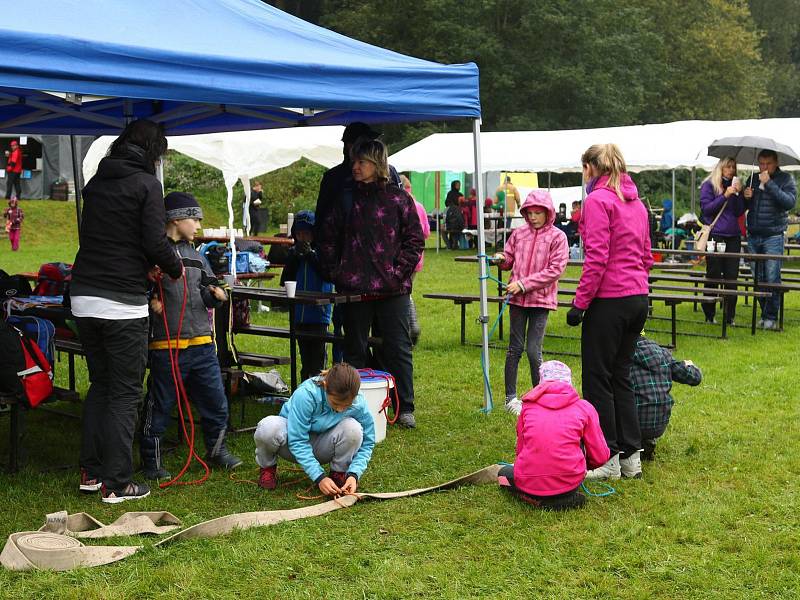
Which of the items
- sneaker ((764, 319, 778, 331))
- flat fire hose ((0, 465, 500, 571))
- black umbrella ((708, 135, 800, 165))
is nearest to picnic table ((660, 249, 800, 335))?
sneaker ((764, 319, 778, 331))

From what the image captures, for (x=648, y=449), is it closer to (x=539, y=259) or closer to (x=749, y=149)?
(x=539, y=259)

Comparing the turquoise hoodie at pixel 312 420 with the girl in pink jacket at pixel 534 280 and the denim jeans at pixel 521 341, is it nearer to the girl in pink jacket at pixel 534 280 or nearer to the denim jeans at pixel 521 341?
the girl in pink jacket at pixel 534 280

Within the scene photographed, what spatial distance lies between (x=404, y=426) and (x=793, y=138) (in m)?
11.3

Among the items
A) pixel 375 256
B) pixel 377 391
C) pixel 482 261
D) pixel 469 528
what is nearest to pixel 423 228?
pixel 482 261

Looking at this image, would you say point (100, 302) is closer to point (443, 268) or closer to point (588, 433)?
point (588, 433)

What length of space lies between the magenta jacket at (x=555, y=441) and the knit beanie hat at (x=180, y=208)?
200 centimetres

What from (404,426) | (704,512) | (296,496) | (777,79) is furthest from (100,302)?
(777,79)

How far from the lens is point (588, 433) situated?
16.7 ft

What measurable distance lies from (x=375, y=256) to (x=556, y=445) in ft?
7.17

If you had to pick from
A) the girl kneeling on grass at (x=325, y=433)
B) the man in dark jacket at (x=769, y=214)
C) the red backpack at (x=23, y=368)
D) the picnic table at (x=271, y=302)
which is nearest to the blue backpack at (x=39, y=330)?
the red backpack at (x=23, y=368)

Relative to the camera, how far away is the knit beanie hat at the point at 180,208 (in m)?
5.53

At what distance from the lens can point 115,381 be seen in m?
5.15

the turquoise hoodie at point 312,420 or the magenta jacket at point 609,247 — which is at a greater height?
the magenta jacket at point 609,247

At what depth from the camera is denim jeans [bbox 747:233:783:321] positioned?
11578mm
